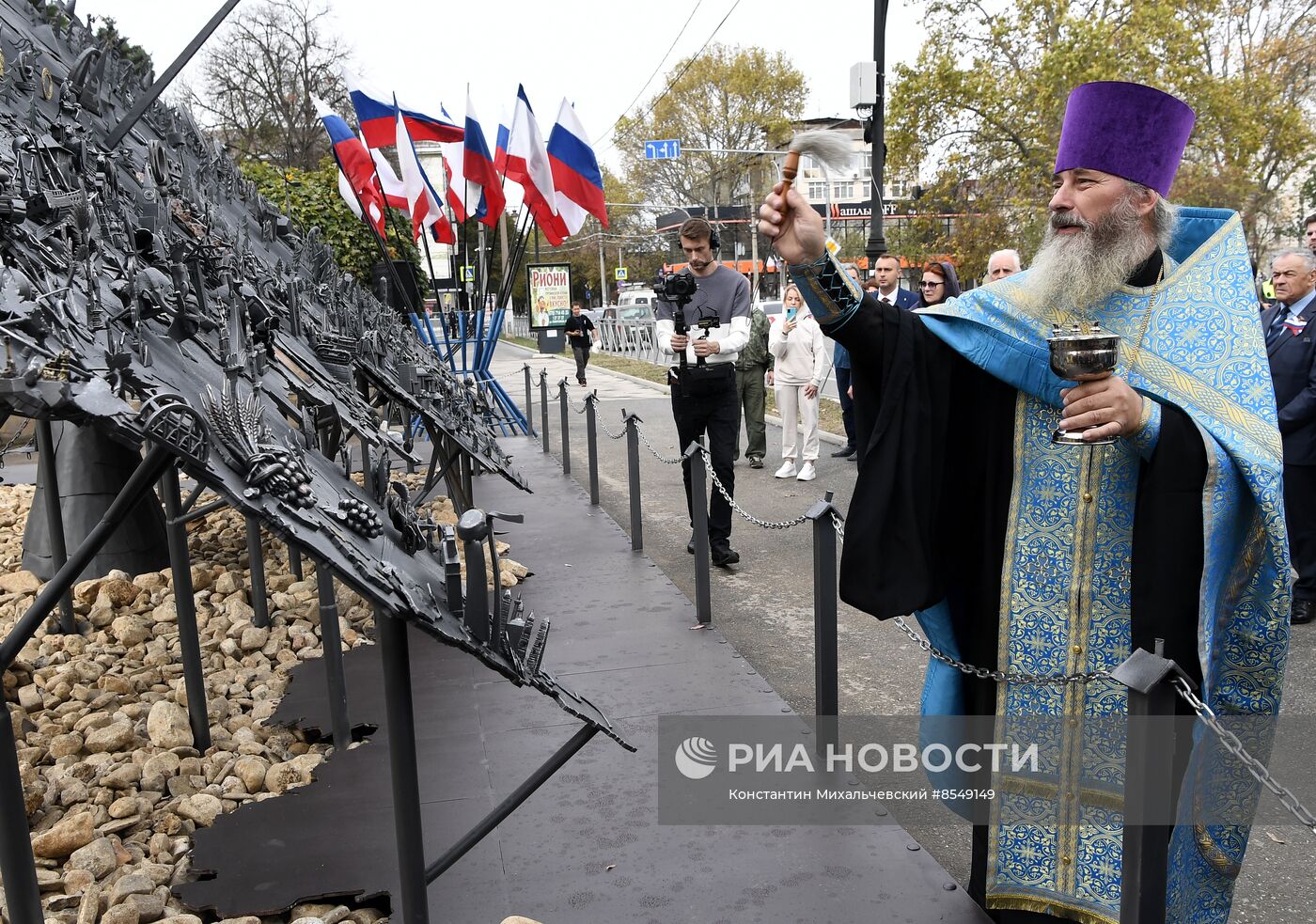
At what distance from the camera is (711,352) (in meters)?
6.32

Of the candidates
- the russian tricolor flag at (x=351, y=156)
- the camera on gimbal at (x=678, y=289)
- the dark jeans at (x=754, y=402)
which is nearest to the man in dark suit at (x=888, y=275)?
the dark jeans at (x=754, y=402)

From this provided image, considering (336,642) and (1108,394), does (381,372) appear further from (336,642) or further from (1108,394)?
(1108,394)

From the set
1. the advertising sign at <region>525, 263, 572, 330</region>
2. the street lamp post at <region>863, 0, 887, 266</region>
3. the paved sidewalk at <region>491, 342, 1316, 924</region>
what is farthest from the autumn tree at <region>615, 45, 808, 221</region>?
the paved sidewalk at <region>491, 342, 1316, 924</region>

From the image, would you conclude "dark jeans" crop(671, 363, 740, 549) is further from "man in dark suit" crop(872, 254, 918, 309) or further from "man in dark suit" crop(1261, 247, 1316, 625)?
"man in dark suit" crop(1261, 247, 1316, 625)

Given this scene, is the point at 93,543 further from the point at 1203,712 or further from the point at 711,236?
the point at 711,236

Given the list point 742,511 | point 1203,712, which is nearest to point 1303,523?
point 742,511

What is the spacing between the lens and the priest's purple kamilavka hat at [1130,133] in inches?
95.9

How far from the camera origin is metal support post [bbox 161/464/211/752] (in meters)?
3.82

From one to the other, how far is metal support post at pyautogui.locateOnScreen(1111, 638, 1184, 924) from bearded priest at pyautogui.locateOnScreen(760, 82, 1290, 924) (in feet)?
1.15

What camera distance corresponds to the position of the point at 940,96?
21.1 m

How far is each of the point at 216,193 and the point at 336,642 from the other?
121 inches

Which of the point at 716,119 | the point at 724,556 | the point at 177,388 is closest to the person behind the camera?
the point at 177,388

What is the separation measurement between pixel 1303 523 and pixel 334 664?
4.91 meters

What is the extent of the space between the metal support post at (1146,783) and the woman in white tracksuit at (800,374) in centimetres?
766
